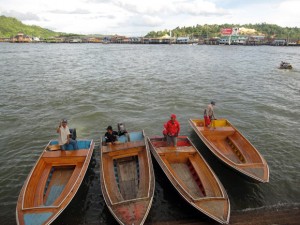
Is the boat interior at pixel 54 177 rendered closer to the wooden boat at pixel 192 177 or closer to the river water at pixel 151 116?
the river water at pixel 151 116

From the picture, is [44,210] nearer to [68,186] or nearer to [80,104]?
[68,186]

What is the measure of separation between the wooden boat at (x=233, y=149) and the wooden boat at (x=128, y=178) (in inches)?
154

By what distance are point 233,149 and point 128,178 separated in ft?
22.0

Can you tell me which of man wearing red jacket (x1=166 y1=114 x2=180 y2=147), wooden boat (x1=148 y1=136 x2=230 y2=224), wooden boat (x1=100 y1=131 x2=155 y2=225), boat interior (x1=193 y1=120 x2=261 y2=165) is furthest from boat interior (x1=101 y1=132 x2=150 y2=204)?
boat interior (x1=193 y1=120 x2=261 y2=165)

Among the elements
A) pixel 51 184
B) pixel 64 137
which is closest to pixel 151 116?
pixel 64 137

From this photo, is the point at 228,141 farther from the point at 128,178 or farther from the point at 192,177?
the point at 128,178

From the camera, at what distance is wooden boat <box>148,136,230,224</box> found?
9461mm

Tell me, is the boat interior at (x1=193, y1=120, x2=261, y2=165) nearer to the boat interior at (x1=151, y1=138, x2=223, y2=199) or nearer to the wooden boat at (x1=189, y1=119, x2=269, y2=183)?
the wooden boat at (x1=189, y1=119, x2=269, y2=183)

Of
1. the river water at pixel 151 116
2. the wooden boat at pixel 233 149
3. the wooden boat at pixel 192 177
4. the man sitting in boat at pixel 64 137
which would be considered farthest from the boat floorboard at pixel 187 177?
the man sitting in boat at pixel 64 137

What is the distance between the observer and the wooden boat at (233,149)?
11.7 metres

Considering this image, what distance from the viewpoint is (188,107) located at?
84.5 feet

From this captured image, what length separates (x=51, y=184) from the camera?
455 inches

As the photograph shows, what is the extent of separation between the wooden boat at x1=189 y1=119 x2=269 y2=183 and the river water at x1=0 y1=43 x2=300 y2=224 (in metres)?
0.97

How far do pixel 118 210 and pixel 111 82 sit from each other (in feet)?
96.2
